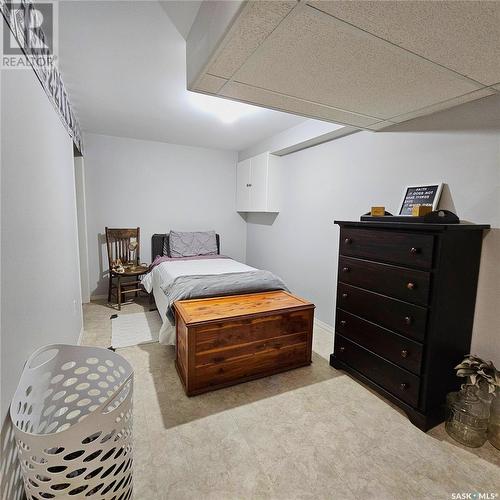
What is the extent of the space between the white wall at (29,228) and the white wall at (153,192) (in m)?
1.87

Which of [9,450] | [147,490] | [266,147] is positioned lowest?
[147,490]

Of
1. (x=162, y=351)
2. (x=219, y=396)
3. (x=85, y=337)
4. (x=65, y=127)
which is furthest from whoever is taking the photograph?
(x=85, y=337)

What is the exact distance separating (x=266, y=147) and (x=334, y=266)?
2.01 m

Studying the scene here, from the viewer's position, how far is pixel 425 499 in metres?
1.25

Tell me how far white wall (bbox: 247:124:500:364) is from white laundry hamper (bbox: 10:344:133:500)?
2108mm

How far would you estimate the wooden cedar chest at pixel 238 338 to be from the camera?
194cm

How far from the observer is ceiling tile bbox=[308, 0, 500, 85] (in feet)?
3.16

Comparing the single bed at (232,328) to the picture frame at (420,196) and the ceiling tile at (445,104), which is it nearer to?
the picture frame at (420,196)

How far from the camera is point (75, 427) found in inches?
37.0

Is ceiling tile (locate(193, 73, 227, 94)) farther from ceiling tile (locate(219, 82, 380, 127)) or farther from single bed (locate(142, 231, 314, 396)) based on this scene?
single bed (locate(142, 231, 314, 396))

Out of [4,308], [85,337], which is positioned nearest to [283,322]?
[4,308]

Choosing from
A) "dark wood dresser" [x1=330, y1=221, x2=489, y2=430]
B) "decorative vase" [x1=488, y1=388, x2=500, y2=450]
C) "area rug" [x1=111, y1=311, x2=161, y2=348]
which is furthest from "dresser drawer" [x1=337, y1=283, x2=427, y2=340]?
"area rug" [x1=111, y1=311, x2=161, y2=348]

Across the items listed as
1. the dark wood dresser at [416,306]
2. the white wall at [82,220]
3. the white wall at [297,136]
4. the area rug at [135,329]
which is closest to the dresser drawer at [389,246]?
the dark wood dresser at [416,306]

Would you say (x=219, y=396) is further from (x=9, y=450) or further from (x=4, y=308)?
(x=4, y=308)
